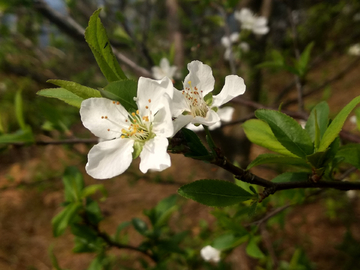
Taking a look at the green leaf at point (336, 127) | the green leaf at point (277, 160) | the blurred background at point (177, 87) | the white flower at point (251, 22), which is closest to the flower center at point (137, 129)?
the green leaf at point (277, 160)

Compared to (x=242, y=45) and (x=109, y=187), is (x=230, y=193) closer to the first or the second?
(x=242, y=45)

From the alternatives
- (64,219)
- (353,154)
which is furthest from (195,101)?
(64,219)

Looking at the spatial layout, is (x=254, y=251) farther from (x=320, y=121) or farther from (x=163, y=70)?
(x=163, y=70)

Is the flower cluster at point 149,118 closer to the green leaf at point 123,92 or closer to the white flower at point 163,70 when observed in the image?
the green leaf at point 123,92

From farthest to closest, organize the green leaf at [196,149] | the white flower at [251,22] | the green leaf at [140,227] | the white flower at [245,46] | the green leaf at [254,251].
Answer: the white flower at [245,46] → the white flower at [251,22] → the green leaf at [140,227] → the green leaf at [254,251] → the green leaf at [196,149]

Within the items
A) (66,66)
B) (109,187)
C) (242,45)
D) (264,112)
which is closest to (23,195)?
(109,187)

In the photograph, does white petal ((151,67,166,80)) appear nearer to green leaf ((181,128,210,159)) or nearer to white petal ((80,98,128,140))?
white petal ((80,98,128,140))
